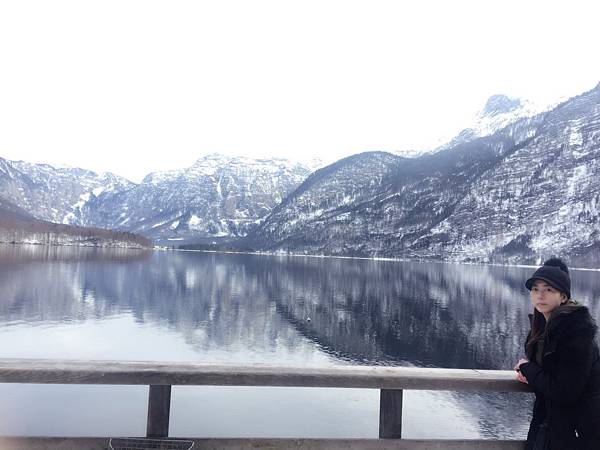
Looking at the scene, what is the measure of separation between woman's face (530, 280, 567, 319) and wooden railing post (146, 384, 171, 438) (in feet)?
16.8

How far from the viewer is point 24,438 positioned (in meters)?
6.05

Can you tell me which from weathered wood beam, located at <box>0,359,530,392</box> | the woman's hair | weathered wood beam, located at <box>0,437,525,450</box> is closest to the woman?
the woman's hair

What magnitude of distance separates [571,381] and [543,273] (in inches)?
55.4

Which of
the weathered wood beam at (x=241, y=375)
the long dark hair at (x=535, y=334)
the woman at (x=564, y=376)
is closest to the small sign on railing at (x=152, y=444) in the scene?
the weathered wood beam at (x=241, y=375)

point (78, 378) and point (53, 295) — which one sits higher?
point (78, 378)

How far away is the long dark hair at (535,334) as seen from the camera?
626 cm

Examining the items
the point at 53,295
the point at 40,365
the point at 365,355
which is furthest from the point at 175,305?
the point at 40,365

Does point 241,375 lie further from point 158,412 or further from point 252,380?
point 158,412

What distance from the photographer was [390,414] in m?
6.81

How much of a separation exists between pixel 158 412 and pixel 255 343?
60058mm

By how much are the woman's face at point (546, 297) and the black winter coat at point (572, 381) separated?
47cm

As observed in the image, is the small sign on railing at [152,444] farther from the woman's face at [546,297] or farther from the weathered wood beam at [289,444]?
the woman's face at [546,297]

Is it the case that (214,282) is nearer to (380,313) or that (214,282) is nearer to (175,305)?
(175,305)

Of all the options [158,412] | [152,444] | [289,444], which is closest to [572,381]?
[289,444]
